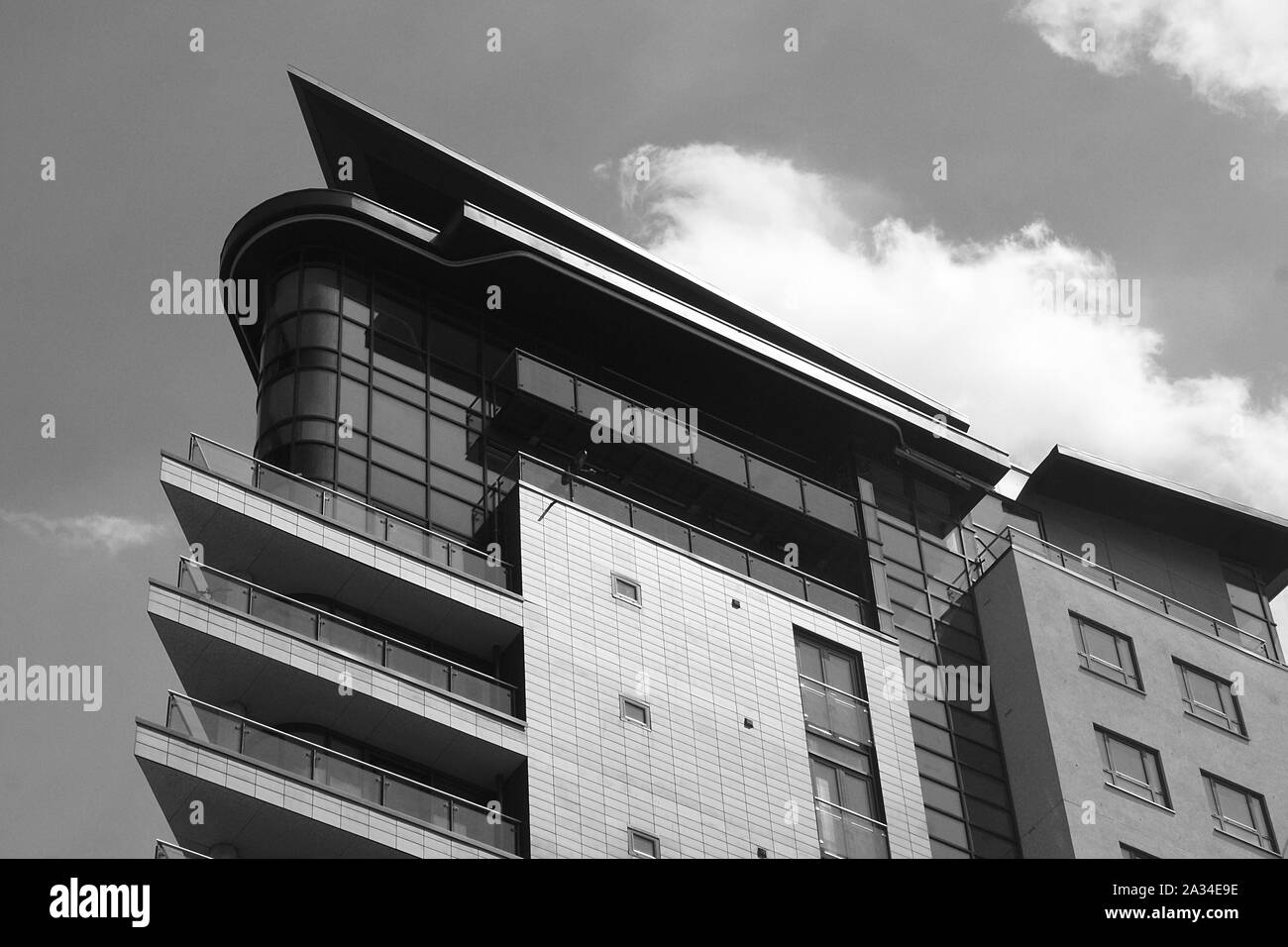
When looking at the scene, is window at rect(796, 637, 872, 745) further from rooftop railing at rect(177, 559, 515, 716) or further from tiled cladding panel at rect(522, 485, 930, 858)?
rooftop railing at rect(177, 559, 515, 716)

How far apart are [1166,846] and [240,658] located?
20.4 metres

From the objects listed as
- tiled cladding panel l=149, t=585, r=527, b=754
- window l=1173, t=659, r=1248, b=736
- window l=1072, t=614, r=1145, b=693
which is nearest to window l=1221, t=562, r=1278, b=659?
window l=1173, t=659, r=1248, b=736

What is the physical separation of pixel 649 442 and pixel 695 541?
3137 millimetres

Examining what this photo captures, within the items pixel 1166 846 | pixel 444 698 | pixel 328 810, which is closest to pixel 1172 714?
pixel 1166 846

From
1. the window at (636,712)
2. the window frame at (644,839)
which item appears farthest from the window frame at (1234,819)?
the window frame at (644,839)

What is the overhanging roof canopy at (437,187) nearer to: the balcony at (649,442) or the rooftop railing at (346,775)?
the balcony at (649,442)

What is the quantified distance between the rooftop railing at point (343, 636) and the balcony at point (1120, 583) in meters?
16.3

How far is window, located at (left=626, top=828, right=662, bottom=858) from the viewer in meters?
34.1

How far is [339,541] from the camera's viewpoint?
35.3 metres

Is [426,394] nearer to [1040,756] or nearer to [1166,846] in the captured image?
[1040,756]

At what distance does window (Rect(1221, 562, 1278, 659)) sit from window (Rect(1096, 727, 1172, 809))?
955cm

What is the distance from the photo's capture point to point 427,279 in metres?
42.4

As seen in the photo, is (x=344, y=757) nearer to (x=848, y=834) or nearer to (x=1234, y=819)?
(x=848, y=834)

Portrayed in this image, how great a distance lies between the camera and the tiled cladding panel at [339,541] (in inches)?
1358
